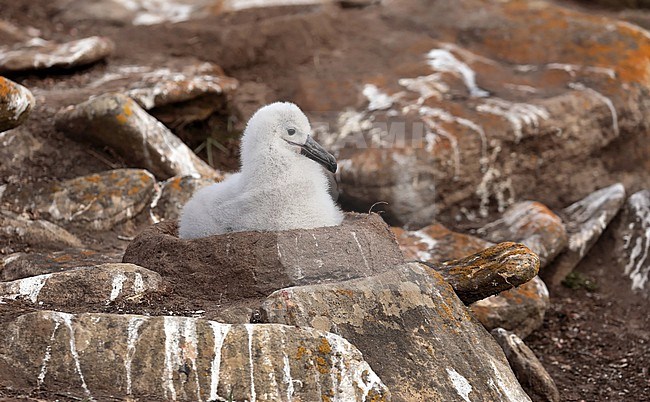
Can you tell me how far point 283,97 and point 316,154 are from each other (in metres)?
4.80

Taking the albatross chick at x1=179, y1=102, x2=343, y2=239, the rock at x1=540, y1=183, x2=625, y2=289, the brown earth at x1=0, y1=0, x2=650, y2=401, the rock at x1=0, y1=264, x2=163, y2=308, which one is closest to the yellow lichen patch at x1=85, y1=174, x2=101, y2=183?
the brown earth at x1=0, y1=0, x2=650, y2=401

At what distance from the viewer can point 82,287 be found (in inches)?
190

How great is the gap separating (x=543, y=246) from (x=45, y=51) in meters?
5.12

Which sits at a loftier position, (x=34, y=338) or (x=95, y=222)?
(x=34, y=338)

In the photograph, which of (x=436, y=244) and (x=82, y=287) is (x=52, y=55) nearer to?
(x=436, y=244)

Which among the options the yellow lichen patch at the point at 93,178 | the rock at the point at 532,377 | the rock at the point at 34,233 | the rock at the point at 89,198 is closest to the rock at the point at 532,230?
the rock at the point at 532,377

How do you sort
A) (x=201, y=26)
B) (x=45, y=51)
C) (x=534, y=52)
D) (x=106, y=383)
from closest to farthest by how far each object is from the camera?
(x=106, y=383)
(x=45, y=51)
(x=534, y=52)
(x=201, y=26)

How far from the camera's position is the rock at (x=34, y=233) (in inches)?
250

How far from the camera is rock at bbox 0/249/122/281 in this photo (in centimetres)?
550

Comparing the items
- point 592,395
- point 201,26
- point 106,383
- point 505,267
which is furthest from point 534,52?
point 106,383

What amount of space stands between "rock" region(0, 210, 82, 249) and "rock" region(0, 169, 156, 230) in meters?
0.28

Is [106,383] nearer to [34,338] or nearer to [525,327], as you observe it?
[34,338]

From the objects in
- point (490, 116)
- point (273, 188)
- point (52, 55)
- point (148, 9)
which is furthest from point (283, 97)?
point (273, 188)

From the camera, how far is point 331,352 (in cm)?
414
